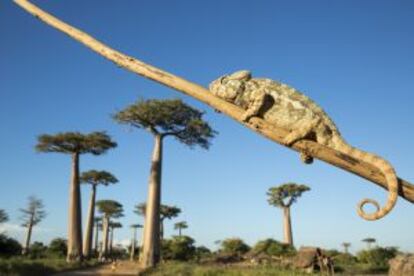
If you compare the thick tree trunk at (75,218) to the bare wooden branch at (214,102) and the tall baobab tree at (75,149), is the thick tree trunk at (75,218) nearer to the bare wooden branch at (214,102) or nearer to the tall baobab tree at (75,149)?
the tall baobab tree at (75,149)

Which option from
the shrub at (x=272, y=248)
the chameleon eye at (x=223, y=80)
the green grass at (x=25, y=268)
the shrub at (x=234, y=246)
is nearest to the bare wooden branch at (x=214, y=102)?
the chameleon eye at (x=223, y=80)

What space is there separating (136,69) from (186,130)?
2763cm

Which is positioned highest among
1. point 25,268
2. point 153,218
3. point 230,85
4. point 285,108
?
point 153,218

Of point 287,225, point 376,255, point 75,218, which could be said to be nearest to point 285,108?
point 376,255

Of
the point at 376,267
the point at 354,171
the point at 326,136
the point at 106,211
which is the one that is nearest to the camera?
the point at 354,171

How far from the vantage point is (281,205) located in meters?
41.8

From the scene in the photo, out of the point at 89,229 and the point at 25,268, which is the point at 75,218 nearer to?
the point at 89,229

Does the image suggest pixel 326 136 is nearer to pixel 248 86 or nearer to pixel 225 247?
pixel 248 86

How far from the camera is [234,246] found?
3675cm

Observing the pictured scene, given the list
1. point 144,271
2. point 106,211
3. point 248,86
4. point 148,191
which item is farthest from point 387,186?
point 106,211

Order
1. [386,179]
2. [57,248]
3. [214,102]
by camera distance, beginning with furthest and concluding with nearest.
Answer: [57,248]
[214,102]
[386,179]

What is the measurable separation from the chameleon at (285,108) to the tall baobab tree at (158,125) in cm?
2451

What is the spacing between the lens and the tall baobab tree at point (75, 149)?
32.2 metres

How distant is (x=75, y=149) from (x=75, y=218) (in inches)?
200
